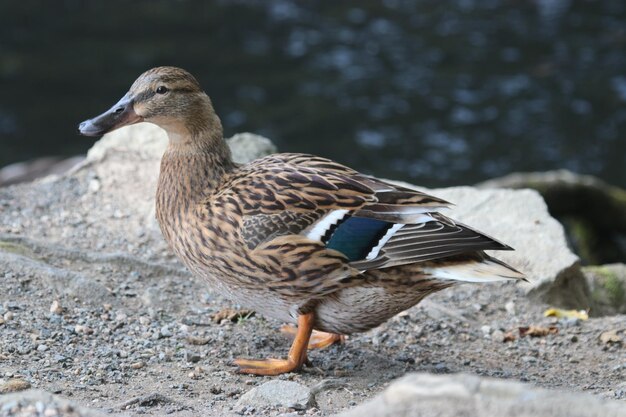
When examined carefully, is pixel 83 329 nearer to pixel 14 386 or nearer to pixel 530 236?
pixel 14 386

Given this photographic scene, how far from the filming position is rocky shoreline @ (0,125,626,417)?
466 centimetres

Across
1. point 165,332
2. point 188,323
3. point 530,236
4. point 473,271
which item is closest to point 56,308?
point 165,332

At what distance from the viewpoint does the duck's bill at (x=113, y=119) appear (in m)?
5.28

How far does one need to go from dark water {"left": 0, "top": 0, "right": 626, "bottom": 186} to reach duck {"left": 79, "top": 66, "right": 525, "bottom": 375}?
621cm

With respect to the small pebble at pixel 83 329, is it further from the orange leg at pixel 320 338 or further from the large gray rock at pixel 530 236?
the large gray rock at pixel 530 236

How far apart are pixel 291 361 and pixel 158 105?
1482 millimetres

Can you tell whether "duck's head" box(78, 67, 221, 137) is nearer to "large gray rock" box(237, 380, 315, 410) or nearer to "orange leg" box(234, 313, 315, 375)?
"orange leg" box(234, 313, 315, 375)

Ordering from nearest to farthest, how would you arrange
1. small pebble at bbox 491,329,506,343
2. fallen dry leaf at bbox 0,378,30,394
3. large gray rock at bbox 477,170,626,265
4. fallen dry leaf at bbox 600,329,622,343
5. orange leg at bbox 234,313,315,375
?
fallen dry leaf at bbox 0,378,30,394 < orange leg at bbox 234,313,315,375 < fallen dry leaf at bbox 600,329,622,343 < small pebble at bbox 491,329,506,343 < large gray rock at bbox 477,170,626,265

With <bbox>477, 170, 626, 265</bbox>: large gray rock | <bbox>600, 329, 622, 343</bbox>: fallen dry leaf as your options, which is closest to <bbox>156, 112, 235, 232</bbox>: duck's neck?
<bbox>600, 329, 622, 343</bbox>: fallen dry leaf

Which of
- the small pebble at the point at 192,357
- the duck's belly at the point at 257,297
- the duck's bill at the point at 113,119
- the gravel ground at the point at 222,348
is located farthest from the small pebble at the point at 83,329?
the duck's bill at the point at 113,119

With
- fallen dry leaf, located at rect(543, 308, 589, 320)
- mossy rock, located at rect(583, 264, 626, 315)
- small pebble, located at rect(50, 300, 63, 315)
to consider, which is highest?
small pebble, located at rect(50, 300, 63, 315)

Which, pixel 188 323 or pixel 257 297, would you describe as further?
pixel 188 323

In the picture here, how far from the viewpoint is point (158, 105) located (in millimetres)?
5301

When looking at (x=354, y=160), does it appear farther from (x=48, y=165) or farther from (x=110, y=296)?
(x=110, y=296)
